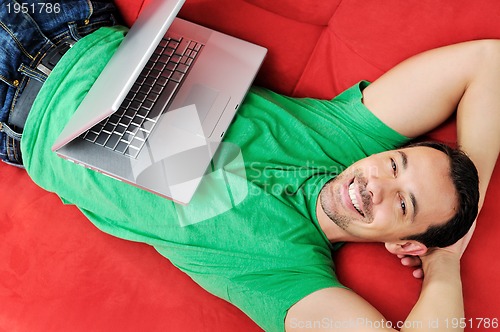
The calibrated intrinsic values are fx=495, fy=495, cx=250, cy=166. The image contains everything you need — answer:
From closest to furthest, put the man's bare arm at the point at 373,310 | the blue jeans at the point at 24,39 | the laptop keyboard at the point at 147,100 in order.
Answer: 1. the man's bare arm at the point at 373,310
2. the laptop keyboard at the point at 147,100
3. the blue jeans at the point at 24,39

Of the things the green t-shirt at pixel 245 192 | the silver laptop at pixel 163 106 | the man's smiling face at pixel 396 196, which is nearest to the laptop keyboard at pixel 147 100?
the silver laptop at pixel 163 106

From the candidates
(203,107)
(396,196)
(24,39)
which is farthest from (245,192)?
(24,39)

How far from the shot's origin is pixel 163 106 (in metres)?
1.15

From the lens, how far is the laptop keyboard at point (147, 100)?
1.08 m

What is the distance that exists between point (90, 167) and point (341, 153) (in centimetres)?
61

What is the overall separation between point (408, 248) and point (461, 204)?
0.15 metres

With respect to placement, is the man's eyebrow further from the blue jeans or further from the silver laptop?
the blue jeans

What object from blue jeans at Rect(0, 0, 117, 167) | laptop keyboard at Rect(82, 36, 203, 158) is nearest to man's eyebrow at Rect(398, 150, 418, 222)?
laptop keyboard at Rect(82, 36, 203, 158)

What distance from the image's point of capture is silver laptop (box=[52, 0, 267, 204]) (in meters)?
1.02

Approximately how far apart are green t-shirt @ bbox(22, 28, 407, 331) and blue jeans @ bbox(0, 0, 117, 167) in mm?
75

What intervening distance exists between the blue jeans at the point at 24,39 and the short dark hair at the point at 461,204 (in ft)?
3.25

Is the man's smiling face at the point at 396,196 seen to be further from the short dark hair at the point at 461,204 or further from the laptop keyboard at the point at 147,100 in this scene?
the laptop keyboard at the point at 147,100

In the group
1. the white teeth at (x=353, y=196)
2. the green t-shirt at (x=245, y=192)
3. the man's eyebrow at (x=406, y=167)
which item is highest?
the man's eyebrow at (x=406, y=167)

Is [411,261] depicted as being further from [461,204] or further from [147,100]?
[147,100]
